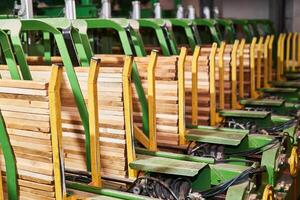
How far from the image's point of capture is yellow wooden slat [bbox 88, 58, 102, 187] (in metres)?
2.47

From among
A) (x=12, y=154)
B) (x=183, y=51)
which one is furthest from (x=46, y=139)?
(x=183, y=51)

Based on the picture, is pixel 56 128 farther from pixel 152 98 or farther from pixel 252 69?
pixel 252 69

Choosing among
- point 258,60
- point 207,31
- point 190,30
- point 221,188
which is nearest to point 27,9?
point 221,188

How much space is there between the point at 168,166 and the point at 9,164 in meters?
1.05

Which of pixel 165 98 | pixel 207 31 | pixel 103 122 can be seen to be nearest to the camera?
pixel 103 122

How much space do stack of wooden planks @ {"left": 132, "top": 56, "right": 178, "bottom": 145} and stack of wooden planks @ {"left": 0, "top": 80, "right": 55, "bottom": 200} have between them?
1378 millimetres

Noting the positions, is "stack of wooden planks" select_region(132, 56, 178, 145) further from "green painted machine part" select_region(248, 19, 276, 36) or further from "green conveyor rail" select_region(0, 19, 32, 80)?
"green painted machine part" select_region(248, 19, 276, 36)

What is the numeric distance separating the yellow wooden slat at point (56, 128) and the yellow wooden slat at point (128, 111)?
0.68m

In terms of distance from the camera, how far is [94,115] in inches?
99.5

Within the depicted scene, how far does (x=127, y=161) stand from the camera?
9.53 ft

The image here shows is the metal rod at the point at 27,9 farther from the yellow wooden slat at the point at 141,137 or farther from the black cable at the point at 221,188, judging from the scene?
the black cable at the point at 221,188

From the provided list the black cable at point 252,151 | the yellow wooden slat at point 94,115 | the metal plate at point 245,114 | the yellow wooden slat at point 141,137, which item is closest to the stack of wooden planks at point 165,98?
the yellow wooden slat at point 141,137

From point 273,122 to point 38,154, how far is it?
2.82m

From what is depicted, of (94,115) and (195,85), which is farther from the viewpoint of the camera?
(195,85)
